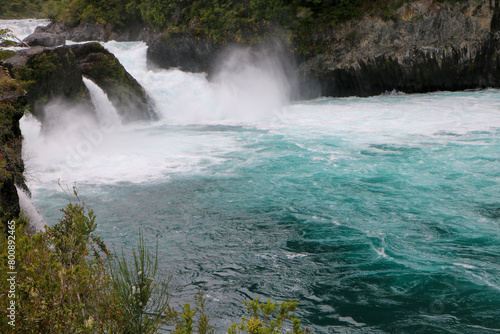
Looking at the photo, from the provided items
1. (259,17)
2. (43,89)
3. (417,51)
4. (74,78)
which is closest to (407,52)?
(417,51)

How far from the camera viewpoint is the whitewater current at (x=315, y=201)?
7188 millimetres

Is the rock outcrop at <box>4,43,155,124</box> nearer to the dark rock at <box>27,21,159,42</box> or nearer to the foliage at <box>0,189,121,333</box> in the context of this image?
the foliage at <box>0,189,121,333</box>

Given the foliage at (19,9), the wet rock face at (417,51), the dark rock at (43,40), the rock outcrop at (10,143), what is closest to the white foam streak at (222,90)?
the wet rock face at (417,51)

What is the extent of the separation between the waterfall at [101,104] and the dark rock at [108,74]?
472 mm

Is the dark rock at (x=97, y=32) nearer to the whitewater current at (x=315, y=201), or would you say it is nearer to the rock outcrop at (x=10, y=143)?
the whitewater current at (x=315, y=201)

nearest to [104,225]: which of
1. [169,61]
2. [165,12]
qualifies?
[169,61]

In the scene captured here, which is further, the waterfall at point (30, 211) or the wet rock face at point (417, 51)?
the wet rock face at point (417, 51)

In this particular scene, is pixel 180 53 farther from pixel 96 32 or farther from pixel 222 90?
pixel 96 32

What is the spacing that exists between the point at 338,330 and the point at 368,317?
0.57 metres

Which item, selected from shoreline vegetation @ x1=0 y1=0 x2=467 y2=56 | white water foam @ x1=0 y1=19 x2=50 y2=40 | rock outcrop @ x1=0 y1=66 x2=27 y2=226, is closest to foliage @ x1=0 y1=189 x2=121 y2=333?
rock outcrop @ x1=0 y1=66 x2=27 y2=226

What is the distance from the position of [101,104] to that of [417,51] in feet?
51.2

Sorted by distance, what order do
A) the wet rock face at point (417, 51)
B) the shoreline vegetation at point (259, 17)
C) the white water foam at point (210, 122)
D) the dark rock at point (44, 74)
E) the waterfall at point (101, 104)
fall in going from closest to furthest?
the white water foam at point (210, 122)
the dark rock at point (44, 74)
the waterfall at point (101, 104)
the wet rock face at point (417, 51)
the shoreline vegetation at point (259, 17)

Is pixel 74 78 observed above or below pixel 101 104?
above

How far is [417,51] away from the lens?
75.2 ft
